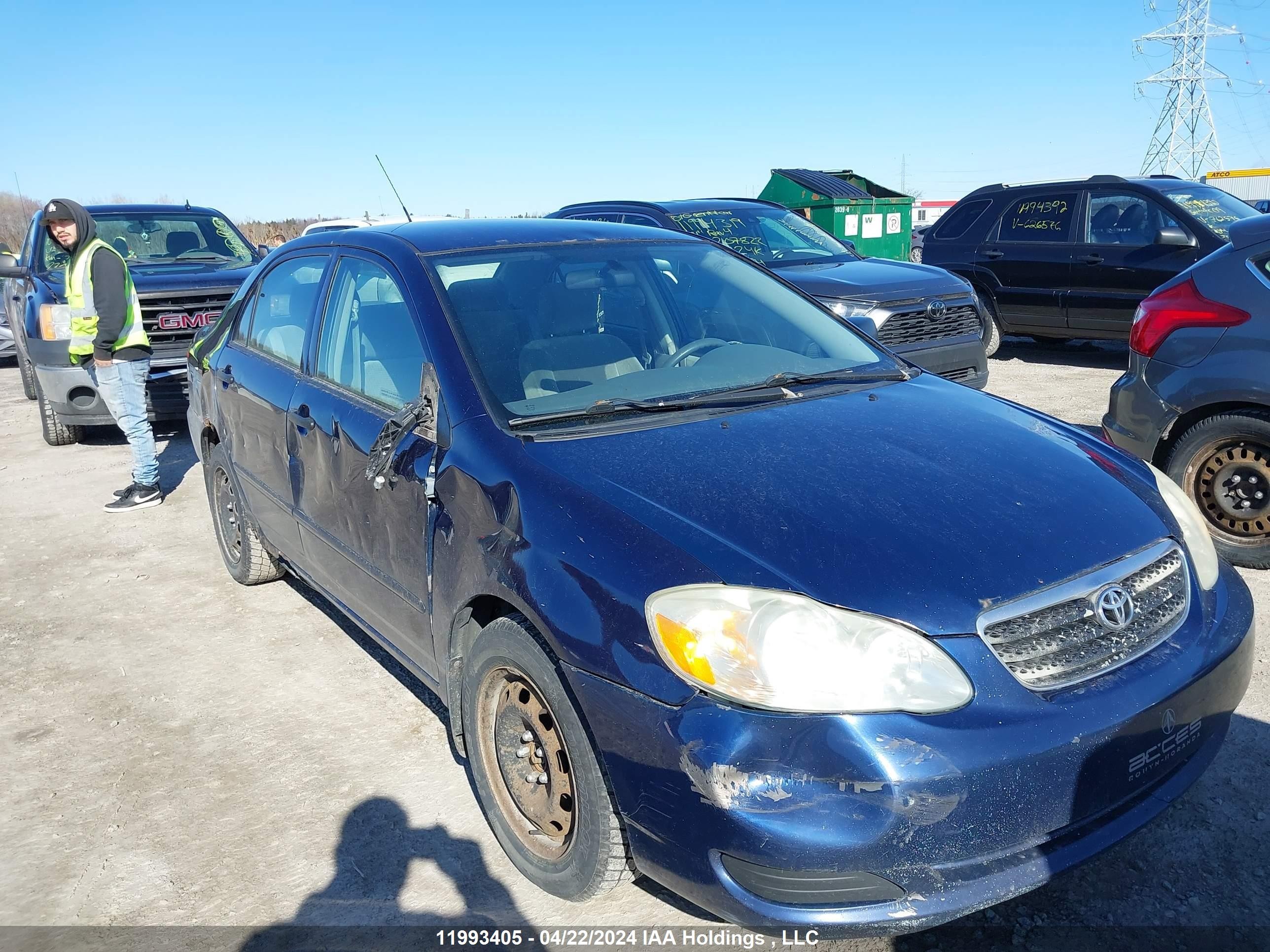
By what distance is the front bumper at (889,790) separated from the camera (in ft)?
6.32

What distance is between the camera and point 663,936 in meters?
2.46

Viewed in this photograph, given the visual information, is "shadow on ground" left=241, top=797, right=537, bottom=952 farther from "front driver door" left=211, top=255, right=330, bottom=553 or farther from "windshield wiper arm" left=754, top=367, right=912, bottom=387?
"windshield wiper arm" left=754, top=367, right=912, bottom=387

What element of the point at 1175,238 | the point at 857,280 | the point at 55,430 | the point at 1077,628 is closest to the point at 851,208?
the point at 1175,238

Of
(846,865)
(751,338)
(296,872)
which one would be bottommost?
(296,872)

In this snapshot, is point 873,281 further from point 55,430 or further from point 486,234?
point 55,430

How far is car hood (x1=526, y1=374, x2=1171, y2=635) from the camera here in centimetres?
212

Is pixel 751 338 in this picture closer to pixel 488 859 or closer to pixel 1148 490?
pixel 1148 490

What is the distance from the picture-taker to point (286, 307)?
13.3 feet

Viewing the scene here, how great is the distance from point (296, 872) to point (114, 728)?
4.37 ft

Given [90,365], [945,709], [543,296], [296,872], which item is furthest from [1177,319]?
[90,365]

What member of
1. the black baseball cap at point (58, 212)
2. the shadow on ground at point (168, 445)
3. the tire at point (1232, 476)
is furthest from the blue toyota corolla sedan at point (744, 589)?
the shadow on ground at point (168, 445)

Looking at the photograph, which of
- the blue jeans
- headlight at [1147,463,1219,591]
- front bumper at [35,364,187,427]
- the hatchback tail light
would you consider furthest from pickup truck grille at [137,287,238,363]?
headlight at [1147,463,1219,591]

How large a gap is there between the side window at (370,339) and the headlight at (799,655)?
4.33 ft

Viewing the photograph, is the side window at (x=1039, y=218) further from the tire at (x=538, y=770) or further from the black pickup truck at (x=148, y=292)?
the tire at (x=538, y=770)
